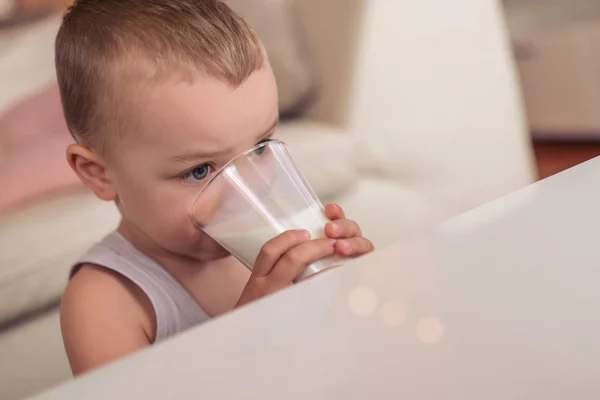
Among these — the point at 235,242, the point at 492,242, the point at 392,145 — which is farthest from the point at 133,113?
the point at 392,145

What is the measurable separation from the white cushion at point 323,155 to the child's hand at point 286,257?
0.52 m

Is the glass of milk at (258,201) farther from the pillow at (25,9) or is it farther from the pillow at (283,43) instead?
the pillow at (25,9)

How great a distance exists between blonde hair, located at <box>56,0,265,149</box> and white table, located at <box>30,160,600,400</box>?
1.23ft

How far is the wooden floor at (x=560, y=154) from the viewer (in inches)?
77.3

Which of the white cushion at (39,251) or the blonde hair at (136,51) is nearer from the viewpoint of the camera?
the blonde hair at (136,51)

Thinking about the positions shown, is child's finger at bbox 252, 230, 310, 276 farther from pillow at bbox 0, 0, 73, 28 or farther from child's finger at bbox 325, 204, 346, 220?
pillow at bbox 0, 0, 73, 28

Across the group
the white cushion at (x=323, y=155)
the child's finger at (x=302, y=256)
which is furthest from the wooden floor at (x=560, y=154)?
the child's finger at (x=302, y=256)

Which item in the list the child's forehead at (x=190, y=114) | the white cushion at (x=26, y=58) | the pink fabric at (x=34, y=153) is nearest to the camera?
the child's forehead at (x=190, y=114)

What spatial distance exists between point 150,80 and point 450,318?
426 millimetres

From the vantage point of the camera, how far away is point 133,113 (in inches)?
24.3

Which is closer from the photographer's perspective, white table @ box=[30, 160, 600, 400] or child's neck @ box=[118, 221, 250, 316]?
white table @ box=[30, 160, 600, 400]

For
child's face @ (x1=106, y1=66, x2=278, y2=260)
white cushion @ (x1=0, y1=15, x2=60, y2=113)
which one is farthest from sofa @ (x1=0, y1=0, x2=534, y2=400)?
child's face @ (x1=106, y1=66, x2=278, y2=260)

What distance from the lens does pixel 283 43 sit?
1137 mm

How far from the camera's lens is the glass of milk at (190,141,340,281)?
51 centimetres
